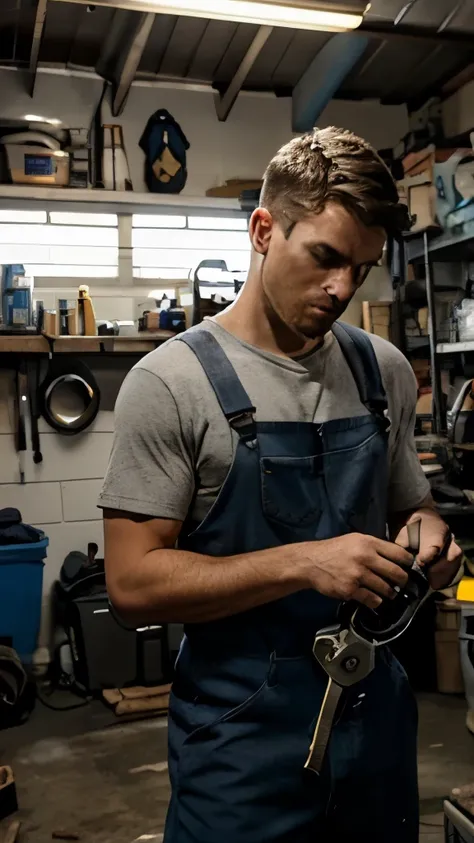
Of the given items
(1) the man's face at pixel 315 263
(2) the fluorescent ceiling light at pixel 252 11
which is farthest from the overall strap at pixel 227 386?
(2) the fluorescent ceiling light at pixel 252 11

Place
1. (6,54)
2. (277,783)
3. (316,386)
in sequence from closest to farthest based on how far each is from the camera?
(277,783) → (316,386) → (6,54)

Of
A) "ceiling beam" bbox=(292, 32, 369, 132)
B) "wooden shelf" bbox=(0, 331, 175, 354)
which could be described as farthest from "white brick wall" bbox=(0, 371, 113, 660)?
"ceiling beam" bbox=(292, 32, 369, 132)

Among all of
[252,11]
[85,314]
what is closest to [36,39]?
[252,11]

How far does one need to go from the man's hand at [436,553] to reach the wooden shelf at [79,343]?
8.83ft

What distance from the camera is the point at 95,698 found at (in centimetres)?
361

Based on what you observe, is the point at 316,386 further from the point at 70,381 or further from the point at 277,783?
the point at 70,381

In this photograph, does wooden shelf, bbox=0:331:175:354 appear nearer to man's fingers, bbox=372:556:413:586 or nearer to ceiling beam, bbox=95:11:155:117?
ceiling beam, bbox=95:11:155:117

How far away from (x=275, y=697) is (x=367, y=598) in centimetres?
19

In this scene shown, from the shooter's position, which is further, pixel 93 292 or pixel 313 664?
pixel 93 292

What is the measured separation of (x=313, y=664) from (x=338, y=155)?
0.73 metres

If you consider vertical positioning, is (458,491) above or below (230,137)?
below

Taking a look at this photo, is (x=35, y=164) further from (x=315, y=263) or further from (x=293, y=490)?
(x=293, y=490)

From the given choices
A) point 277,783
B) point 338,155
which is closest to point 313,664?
point 277,783

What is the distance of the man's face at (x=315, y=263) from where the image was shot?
107 centimetres
